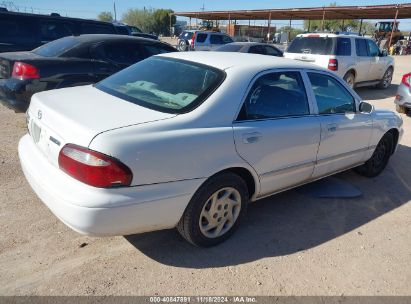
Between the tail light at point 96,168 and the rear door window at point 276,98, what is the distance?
1112mm

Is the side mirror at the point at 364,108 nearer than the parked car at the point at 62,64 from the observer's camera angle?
Yes

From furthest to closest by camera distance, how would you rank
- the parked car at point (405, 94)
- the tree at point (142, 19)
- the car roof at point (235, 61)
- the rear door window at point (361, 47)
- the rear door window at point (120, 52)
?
the tree at point (142, 19)
the rear door window at point (361, 47)
the parked car at point (405, 94)
the rear door window at point (120, 52)
the car roof at point (235, 61)

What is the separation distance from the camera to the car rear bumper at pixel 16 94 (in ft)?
17.3

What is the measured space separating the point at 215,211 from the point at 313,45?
907 centimetres

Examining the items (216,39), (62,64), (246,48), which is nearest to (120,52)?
(62,64)

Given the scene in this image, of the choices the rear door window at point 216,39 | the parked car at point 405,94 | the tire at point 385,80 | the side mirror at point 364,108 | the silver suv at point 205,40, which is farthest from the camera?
the rear door window at point 216,39

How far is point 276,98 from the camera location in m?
3.40

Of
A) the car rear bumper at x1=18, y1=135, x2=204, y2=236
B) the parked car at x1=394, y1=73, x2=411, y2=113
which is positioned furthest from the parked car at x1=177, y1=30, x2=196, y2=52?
the car rear bumper at x1=18, y1=135, x2=204, y2=236

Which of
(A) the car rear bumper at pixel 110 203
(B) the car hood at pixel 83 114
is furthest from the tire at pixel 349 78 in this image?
(A) the car rear bumper at pixel 110 203

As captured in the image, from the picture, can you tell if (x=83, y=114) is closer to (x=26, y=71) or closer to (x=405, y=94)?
(x=26, y=71)

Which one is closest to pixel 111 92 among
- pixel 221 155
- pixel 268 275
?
pixel 221 155

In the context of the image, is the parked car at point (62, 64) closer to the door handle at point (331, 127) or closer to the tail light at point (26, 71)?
the tail light at point (26, 71)

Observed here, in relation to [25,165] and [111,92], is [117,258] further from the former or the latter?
[111,92]

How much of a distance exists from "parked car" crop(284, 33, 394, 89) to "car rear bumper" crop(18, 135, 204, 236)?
8.67 m
